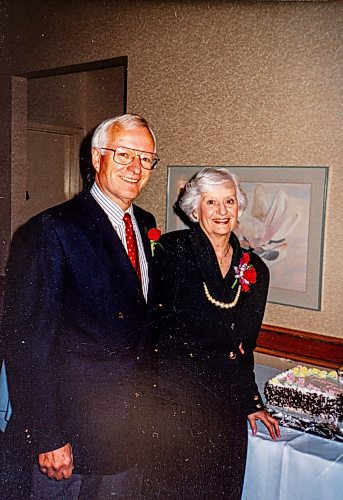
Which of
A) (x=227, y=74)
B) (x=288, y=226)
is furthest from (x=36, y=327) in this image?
(x=227, y=74)

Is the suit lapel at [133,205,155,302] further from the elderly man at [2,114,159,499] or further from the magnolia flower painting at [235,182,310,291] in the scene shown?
the magnolia flower painting at [235,182,310,291]

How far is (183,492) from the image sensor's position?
1.00 meters

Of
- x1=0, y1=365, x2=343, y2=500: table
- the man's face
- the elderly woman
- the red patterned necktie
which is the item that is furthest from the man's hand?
the man's face

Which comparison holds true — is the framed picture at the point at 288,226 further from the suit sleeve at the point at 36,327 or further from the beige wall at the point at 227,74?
the suit sleeve at the point at 36,327

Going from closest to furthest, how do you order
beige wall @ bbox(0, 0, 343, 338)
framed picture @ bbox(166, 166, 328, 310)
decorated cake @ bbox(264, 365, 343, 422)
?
decorated cake @ bbox(264, 365, 343, 422) < beige wall @ bbox(0, 0, 343, 338) < framed picture @ bbox(166, 166, 328, 310)

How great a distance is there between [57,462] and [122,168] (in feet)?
1.71

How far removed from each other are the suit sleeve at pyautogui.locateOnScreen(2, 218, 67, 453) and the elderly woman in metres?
0.28

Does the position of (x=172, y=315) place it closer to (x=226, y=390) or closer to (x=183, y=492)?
(x=226, y=390)

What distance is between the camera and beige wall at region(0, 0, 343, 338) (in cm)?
119

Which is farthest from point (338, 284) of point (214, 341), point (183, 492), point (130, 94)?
point (130, 94)

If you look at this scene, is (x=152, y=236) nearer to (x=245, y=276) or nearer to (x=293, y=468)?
(x=245, y=276)

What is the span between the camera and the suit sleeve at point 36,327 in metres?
0.75

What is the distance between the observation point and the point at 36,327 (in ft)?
2.48

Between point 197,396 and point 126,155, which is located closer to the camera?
point 126,155
